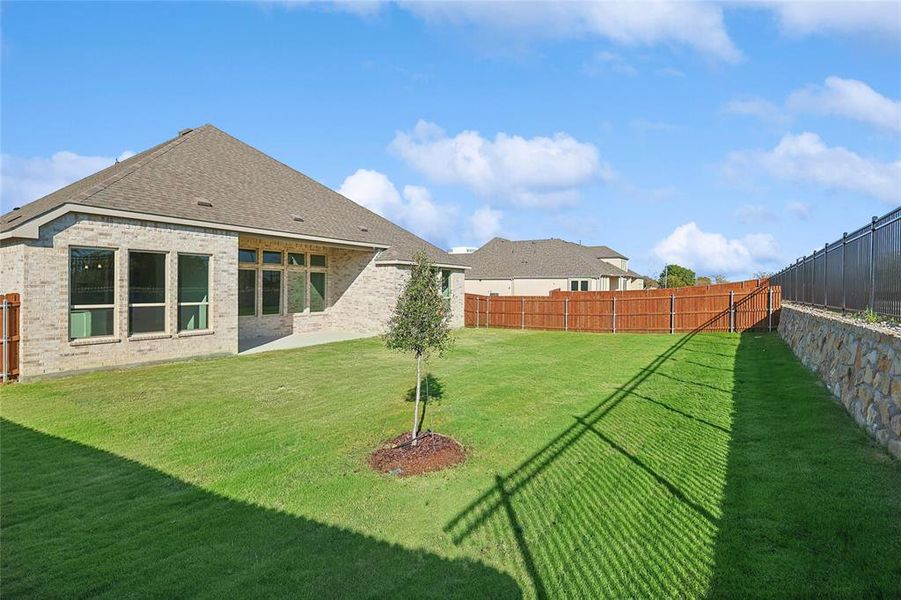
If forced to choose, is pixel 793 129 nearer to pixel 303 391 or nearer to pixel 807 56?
pixel 807 56

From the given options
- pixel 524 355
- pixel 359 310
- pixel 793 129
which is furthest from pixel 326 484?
pixel 793 129

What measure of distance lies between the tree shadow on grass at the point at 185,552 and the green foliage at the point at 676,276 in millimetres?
57719

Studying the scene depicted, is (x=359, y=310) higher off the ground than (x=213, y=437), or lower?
higher

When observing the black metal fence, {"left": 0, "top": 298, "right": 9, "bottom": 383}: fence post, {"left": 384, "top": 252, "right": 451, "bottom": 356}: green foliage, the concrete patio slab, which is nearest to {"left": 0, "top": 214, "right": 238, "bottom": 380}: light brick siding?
{"left": 0, "top": 298, "right": 9, "bottom": 383}: fence post

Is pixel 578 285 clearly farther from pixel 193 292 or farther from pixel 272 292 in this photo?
pixel 193 292

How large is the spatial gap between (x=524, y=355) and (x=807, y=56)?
11.5 metres

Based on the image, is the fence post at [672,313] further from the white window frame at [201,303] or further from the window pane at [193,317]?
the window pane at [193,317]

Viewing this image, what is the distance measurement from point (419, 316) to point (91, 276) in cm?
902

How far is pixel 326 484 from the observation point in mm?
5109

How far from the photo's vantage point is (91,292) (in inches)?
424

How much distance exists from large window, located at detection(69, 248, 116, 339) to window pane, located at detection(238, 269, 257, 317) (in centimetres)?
540

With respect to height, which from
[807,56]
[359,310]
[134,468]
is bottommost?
[134,468]

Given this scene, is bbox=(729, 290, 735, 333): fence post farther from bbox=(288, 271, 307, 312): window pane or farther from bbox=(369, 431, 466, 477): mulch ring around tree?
bbox=(288, 271, 307, 312): window pane

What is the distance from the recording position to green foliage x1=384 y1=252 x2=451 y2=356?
6.43 metres
